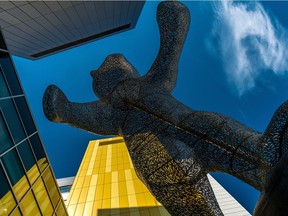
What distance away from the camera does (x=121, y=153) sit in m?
19.6

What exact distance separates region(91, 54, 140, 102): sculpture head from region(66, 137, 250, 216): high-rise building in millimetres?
9534

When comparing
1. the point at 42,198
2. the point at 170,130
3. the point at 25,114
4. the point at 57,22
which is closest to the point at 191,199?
the point at 170,130

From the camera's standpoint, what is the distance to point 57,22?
629 inches

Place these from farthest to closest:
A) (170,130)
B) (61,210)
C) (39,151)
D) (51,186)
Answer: (61,210) → (51,186) → (39,151) → (170,130)

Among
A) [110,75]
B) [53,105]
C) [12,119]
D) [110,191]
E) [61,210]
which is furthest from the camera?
[110,191]

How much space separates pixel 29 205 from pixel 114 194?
23.5ft

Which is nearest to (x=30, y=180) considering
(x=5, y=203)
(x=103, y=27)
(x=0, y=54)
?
(x=5, y=203)

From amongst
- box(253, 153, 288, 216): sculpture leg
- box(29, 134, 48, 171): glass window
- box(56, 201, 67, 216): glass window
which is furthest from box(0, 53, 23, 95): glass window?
box(253, 153, 288, 216): sculpture leg

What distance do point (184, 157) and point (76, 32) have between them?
1965 centimetres

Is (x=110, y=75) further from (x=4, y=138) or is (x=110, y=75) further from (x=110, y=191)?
(x=110, y=191)

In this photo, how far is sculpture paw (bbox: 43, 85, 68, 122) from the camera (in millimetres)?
3260

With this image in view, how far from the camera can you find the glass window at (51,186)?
838cm

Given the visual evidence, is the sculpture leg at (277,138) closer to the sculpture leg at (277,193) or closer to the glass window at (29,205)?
the sculpture leg at (277,193)

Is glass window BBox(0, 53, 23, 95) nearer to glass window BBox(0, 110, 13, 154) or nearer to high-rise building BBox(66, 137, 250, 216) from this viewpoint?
glass window BBox(0, 110, 13, 154)
